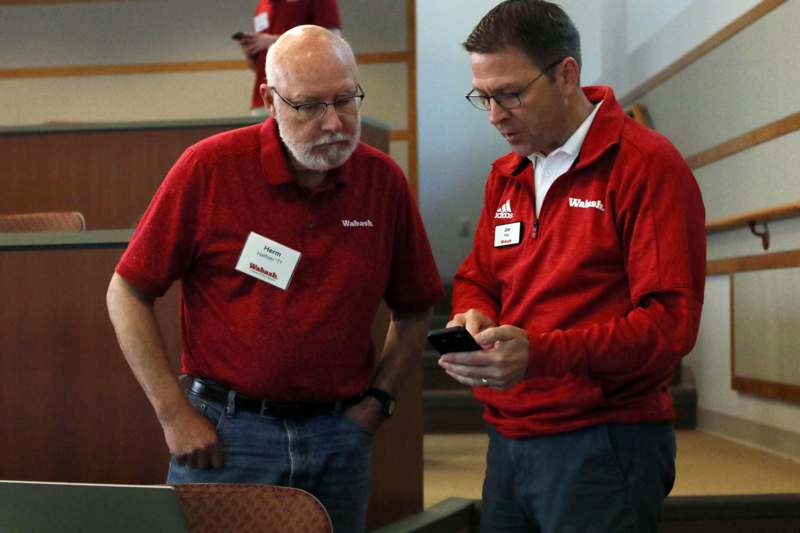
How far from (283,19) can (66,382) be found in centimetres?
174

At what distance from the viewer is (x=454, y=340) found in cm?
143

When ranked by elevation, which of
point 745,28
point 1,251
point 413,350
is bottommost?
point 413,350

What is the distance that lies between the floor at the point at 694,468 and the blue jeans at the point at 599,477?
1.61 meters

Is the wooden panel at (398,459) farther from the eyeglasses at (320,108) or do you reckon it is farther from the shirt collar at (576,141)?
the shirt collar at (576,141)

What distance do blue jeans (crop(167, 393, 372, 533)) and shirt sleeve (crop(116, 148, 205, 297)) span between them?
23 cm

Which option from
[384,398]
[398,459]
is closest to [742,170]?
[398,459]

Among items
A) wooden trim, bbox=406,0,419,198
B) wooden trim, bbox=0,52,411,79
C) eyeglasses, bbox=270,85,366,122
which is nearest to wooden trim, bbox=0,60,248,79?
wooden trim, bbox=0,52,411,79

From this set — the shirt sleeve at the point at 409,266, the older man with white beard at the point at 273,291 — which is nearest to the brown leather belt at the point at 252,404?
the older man with white beard at the point at 273,291

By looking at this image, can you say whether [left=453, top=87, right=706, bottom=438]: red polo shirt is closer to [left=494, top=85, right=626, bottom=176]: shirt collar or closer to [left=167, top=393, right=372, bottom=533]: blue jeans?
[left=494, top=85, right=626, bottom=176]: shirt collar

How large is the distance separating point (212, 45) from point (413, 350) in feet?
18.2

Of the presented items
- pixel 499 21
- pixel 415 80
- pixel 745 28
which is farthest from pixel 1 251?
pixel 415 80

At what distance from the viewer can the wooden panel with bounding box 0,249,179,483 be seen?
2555mm

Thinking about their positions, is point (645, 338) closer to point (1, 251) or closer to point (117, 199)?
point (1, 251)

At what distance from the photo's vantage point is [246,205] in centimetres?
180
